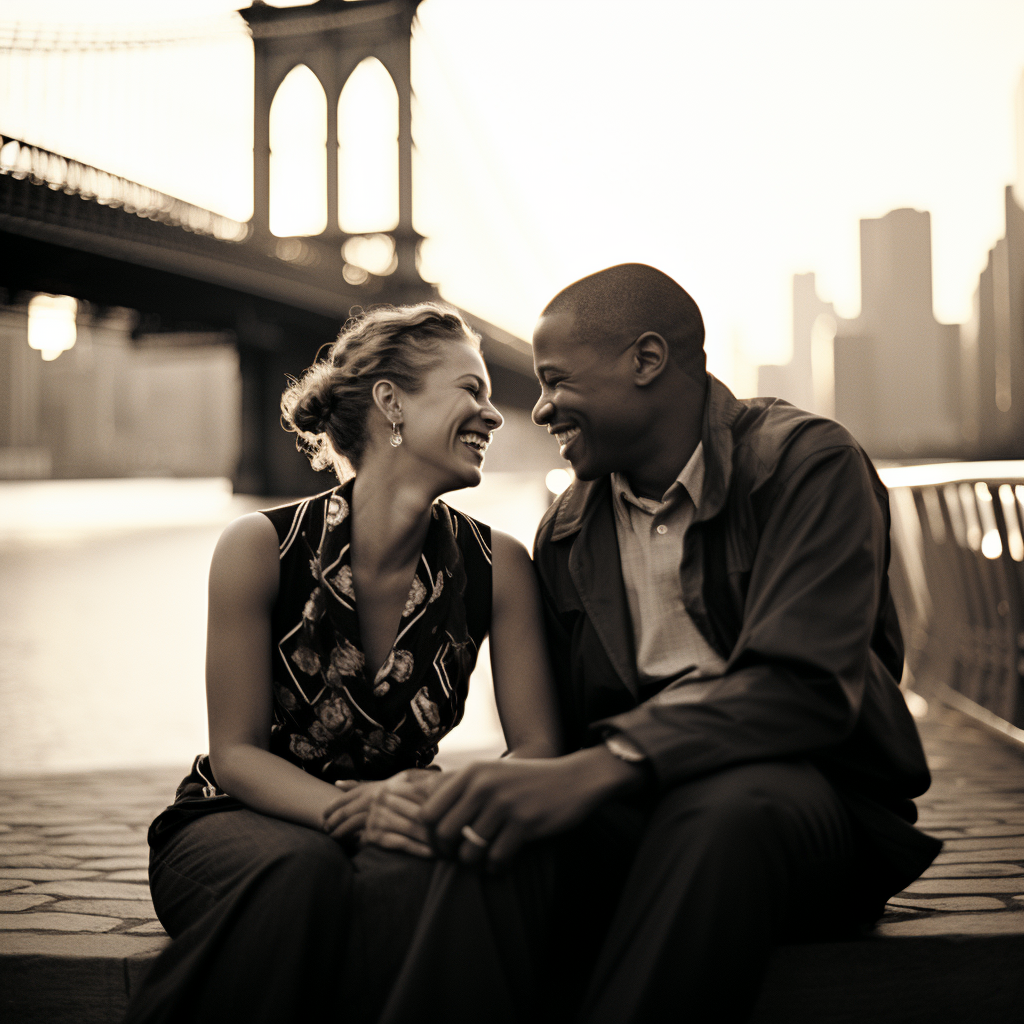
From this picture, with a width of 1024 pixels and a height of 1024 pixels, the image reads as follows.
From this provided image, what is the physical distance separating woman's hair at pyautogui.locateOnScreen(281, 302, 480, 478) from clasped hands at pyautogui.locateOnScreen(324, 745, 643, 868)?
0.77m

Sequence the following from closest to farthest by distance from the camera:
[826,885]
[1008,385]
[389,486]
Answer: [826,885], [389,486], [1008,385]

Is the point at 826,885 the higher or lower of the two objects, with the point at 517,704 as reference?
lower

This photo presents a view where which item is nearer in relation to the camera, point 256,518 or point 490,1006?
point 490,1006

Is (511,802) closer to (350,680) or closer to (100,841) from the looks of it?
(350,680)

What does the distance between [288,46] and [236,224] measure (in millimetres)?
12913

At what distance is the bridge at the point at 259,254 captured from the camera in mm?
19445

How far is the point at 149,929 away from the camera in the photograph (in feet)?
6.38

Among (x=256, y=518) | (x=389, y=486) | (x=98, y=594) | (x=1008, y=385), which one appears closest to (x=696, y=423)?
(x=389, y=486)

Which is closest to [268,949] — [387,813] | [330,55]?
→ [387,813]

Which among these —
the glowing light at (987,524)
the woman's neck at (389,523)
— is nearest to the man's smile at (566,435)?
the woman's neck at (389,523)

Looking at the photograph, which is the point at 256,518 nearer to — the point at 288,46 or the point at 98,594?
the point at 98,594

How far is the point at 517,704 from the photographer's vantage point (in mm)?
1864

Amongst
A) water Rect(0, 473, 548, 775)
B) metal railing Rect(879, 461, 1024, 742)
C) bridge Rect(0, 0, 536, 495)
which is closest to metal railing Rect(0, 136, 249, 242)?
bridge Rect(0, 0, 536, 495)

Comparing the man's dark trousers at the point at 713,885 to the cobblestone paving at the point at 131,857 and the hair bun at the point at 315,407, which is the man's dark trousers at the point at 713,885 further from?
the hair bun at the point at 315,407
